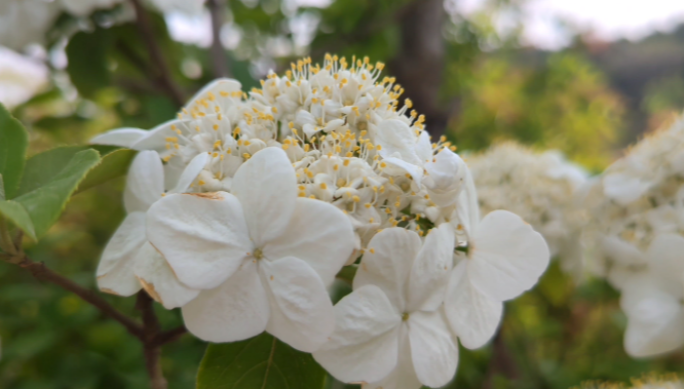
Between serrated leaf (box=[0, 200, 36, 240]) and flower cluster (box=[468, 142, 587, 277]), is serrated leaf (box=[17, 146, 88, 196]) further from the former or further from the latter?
flower cluster (box=[468, 142, 587, 277])

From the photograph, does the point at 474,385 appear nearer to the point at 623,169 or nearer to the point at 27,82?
the point at 623,169

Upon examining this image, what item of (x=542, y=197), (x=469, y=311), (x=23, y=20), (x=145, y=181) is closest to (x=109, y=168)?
(x=145, y=181)

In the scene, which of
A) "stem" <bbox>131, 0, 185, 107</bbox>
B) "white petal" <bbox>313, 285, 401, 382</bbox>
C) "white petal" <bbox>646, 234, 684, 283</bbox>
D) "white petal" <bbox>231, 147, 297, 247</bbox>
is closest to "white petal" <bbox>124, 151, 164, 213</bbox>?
"white petal" <bbox>231, 147, 297, 247</bbox>

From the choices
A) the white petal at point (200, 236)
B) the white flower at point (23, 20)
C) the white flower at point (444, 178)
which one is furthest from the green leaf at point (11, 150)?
the white flower at point (23, 20)

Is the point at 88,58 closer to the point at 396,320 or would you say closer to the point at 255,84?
the point at 255,84

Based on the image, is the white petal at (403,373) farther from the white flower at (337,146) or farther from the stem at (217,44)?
the stem at (217,44)
